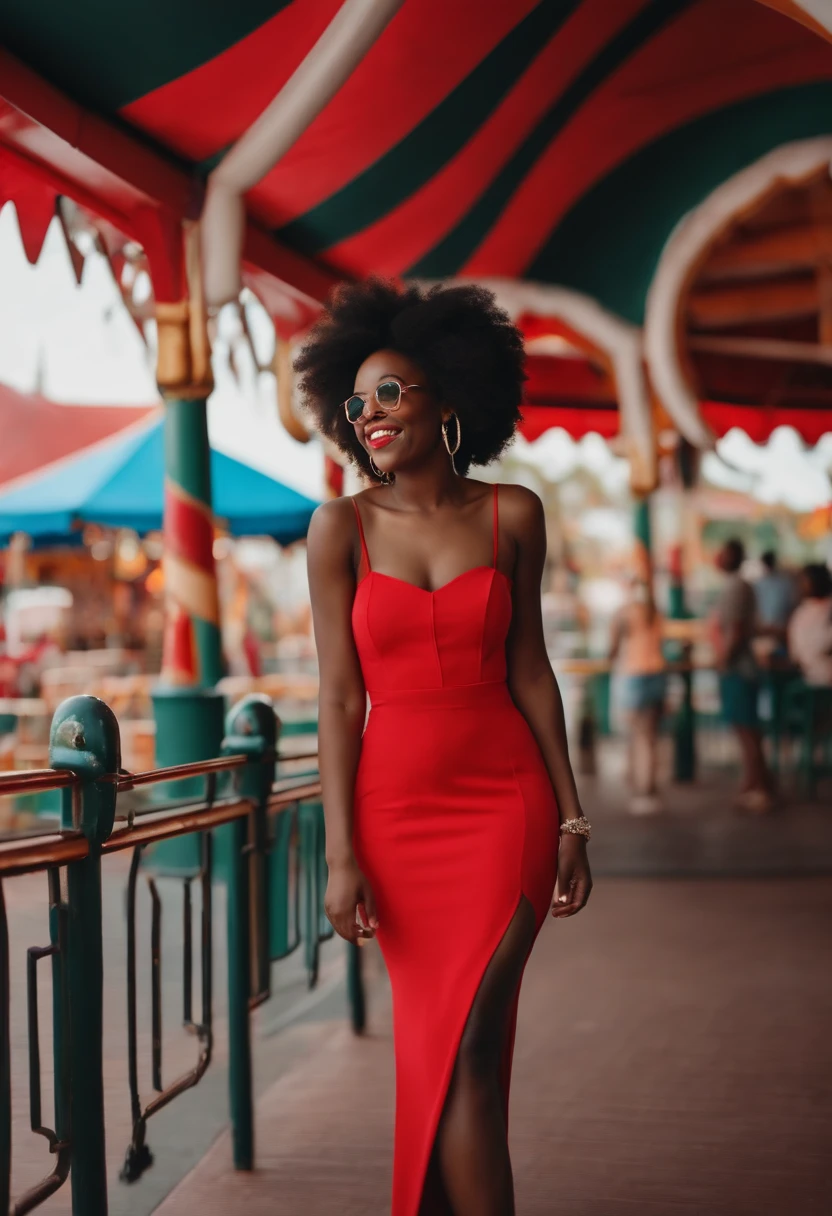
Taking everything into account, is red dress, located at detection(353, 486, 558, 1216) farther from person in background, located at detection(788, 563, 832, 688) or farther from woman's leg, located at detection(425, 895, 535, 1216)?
person in background, located at detection(788, 563, 832, 688)

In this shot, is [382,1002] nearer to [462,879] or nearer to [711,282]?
[462,879]

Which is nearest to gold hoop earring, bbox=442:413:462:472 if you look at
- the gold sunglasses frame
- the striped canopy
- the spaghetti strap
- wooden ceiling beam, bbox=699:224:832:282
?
the gold sunglasses frame

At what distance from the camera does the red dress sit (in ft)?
7.41

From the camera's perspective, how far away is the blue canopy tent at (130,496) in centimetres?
837

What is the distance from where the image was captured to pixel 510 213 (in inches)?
305

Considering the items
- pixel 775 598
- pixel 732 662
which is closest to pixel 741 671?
pixel 732 662

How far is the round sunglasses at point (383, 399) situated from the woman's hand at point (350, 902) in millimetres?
869

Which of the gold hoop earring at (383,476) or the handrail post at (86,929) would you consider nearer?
the handrail post at (86,929)

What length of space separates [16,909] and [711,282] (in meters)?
6.93

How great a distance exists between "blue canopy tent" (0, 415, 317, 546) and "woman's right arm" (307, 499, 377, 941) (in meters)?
6.18

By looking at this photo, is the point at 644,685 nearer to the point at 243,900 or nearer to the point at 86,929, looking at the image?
the point at 243,900

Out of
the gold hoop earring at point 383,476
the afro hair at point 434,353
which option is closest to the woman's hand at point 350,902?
the gold hoop earring at point 383,476

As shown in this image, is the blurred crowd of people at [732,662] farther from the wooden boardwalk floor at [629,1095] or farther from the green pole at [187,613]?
the green pole at [187,613]

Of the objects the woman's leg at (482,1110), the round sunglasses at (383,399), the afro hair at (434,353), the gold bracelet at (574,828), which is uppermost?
the afro hair at (434,353)
